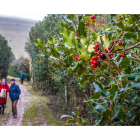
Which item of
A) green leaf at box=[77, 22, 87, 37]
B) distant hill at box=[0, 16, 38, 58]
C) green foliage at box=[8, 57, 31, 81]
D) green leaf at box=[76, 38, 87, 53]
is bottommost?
green foliage at box=[8, 57, 31, 81]

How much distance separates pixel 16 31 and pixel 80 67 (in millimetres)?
914

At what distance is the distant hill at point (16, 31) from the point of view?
4.26 feet

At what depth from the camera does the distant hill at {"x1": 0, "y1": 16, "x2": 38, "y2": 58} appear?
4.26 feet

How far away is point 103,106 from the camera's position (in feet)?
2.52

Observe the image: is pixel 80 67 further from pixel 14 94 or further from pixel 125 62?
pixel 14 94

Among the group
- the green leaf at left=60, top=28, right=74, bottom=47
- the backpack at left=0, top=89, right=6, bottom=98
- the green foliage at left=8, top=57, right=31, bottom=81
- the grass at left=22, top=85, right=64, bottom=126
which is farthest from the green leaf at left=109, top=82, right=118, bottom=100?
the backpack at left=0, top=89, right=6, bottom=98

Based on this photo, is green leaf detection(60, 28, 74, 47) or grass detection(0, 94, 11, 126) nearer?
green leaf detection(60, 28, 74, 47)

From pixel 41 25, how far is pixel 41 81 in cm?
67

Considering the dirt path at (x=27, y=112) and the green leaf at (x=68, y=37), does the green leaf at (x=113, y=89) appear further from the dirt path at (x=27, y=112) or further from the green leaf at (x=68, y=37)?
the dirt path at (x=27, y=112)

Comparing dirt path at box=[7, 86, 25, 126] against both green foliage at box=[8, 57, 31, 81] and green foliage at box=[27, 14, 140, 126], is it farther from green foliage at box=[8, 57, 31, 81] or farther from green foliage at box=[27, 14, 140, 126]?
green foliage at box=[27, 14, 140, 126]

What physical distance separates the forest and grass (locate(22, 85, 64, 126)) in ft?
0.19
